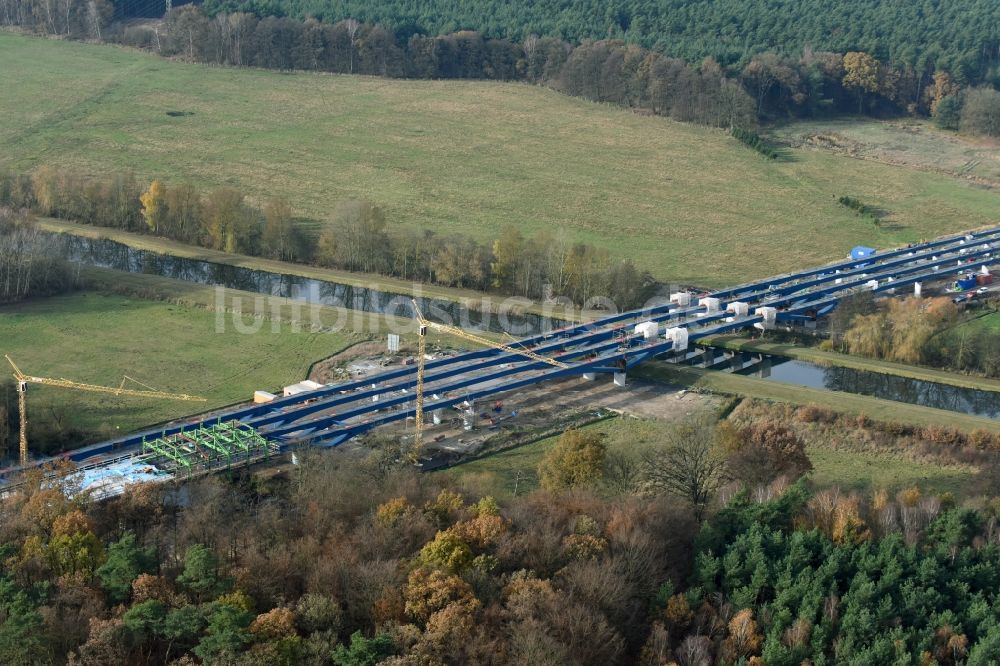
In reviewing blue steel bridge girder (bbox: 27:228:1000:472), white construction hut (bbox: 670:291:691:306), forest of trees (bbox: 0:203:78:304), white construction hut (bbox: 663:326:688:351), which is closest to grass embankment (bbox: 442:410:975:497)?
blue steel bridge girder (bbox: 27:228:1000:472)

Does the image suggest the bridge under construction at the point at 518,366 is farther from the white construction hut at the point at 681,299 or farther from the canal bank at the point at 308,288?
the canal bank at the point at 308,288

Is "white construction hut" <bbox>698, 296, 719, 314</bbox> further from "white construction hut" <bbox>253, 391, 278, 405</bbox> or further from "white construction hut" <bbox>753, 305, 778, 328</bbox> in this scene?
"white construction hut" <bbox>253, 391, 278, 405</bbox>

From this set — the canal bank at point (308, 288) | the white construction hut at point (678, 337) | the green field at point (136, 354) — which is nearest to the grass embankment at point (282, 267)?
the canal bank at point (308, 288)

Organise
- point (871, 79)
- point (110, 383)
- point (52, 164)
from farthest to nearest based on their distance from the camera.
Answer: point (871, 79), point (52, 164), point (110, 383)

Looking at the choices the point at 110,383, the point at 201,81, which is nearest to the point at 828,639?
the point at 110,383

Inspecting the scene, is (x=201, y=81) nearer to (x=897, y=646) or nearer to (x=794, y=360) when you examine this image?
(x=794, y=360)

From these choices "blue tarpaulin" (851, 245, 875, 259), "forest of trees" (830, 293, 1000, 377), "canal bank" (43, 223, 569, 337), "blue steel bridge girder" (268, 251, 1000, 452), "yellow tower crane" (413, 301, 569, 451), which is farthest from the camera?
"blue tarpaulin" (851, 245, 875, 259)
